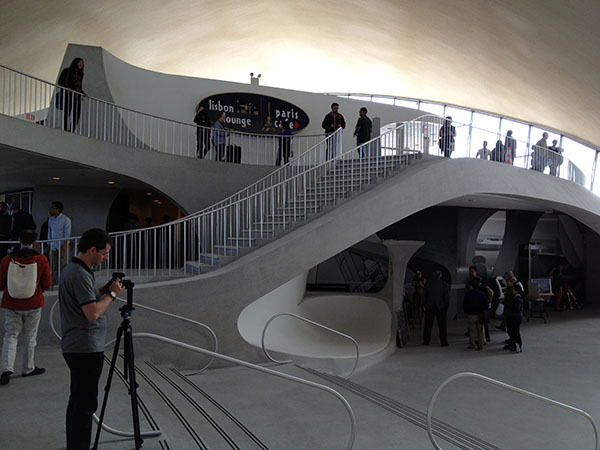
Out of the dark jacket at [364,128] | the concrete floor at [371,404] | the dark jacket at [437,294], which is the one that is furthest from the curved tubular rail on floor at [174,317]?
the dark jacket at [364,128]

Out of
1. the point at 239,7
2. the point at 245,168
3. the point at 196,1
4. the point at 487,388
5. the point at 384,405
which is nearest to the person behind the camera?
the point at 384,405

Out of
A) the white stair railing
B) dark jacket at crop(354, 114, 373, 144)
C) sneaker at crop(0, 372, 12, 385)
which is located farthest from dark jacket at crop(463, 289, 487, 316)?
sneaker at crop(0, 372, 12, 385)

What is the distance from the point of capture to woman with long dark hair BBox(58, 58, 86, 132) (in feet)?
35.6

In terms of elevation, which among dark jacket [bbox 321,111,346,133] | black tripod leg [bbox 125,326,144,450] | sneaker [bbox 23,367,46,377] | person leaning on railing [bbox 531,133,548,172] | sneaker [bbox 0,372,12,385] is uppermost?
dark jacket [bbox 321,111,346,133]

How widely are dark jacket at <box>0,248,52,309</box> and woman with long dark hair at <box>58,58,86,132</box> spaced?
6.55 metres

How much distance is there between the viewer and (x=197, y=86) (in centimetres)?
1517

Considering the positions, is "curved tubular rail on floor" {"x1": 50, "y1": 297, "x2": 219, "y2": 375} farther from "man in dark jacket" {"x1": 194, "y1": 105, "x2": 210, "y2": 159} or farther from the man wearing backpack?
"man in dark jacket" {"x1": 194, "y1": 105, "x2": 210, "y2": 159}

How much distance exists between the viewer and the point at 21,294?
4969 mm

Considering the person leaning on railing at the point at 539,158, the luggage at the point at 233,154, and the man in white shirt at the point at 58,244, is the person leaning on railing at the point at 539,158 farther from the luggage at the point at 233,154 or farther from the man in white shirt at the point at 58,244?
the man in white shirt at the point at 58,244

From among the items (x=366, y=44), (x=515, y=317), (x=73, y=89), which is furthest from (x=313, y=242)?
(x=366, y=44)

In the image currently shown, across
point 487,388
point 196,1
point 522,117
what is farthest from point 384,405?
point 522,117

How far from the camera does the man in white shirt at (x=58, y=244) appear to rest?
7.56 meters

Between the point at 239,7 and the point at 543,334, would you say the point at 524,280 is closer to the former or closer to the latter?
the point at 543,334

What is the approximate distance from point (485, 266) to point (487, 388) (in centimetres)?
1332
